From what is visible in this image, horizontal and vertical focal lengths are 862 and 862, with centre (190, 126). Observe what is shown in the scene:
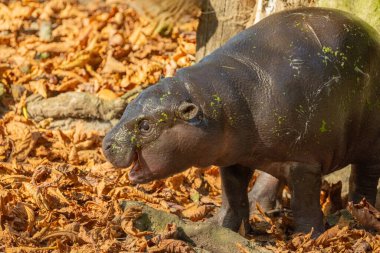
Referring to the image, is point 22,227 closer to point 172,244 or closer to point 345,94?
point 172,244

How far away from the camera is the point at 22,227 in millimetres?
5742

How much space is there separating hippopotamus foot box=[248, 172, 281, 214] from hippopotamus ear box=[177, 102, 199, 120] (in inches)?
65.5

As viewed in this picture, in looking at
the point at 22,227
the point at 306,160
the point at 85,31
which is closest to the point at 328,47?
the point at 306,160

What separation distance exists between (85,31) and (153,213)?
4883 mm

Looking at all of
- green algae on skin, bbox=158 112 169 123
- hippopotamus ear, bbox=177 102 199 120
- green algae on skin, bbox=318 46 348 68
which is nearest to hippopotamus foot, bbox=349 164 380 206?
green algae on skin, bbox=318 46 348 68

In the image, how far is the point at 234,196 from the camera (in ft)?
21.2

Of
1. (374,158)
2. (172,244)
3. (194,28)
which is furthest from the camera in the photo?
(194,28)

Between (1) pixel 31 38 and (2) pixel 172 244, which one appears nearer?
(2) pixel 172 244

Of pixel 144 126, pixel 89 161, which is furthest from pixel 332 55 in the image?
pixel 89 161

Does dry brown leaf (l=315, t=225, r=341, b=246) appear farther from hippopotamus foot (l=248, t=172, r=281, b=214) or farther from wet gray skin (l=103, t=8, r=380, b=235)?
hippopotamus foot (l=248, t=172, r=281, b=214)

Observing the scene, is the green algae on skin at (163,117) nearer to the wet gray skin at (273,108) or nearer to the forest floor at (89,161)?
the wet gray skin at (273,108)

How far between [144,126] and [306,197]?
129cm

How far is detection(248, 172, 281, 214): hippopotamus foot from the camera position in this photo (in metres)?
7.14

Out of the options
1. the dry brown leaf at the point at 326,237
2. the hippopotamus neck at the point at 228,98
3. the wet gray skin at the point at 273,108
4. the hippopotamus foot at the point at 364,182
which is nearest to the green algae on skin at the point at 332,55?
the wet gray skin at the point at 273,108
